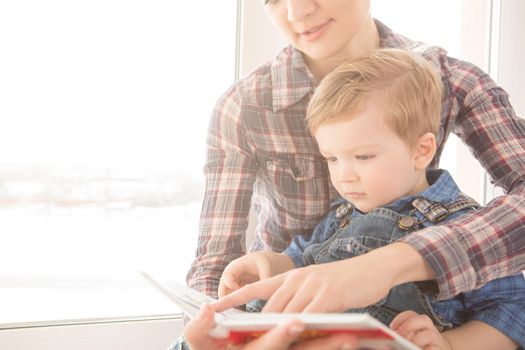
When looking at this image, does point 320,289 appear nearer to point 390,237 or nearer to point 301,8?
point 390,237

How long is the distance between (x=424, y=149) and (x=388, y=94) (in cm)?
13

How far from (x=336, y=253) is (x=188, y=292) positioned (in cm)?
33

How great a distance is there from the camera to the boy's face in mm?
1133

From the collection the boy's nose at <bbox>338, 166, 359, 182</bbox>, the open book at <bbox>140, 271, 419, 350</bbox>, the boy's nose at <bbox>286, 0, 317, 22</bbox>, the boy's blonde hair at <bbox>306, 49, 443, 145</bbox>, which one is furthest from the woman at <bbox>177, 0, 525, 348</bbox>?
the open book at <bbox>140, 271, 419, 350</bbox>

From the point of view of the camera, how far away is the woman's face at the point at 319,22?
4.16 feet

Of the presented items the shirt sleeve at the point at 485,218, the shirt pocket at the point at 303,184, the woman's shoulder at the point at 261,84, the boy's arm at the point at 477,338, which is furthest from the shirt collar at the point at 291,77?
the boy's arm at the point at 477,338

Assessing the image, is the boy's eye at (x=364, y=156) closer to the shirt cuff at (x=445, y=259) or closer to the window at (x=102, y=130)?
the shirt cuff at (x=445, y=259)

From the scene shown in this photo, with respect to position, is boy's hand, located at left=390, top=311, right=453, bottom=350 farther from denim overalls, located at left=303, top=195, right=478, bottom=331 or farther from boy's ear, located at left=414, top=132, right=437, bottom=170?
boy's ear, located at left=414, top=132, right=437, bottom=170

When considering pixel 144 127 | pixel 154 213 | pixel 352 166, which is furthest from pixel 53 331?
pixel 352 166

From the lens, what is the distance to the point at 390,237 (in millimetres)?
1136

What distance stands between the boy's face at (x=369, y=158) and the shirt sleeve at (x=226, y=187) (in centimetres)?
28

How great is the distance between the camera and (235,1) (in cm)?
180

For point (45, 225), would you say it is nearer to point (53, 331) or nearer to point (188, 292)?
point (53, 331)

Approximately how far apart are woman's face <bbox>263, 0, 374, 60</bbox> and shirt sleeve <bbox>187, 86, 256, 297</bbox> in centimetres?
Result: 20
